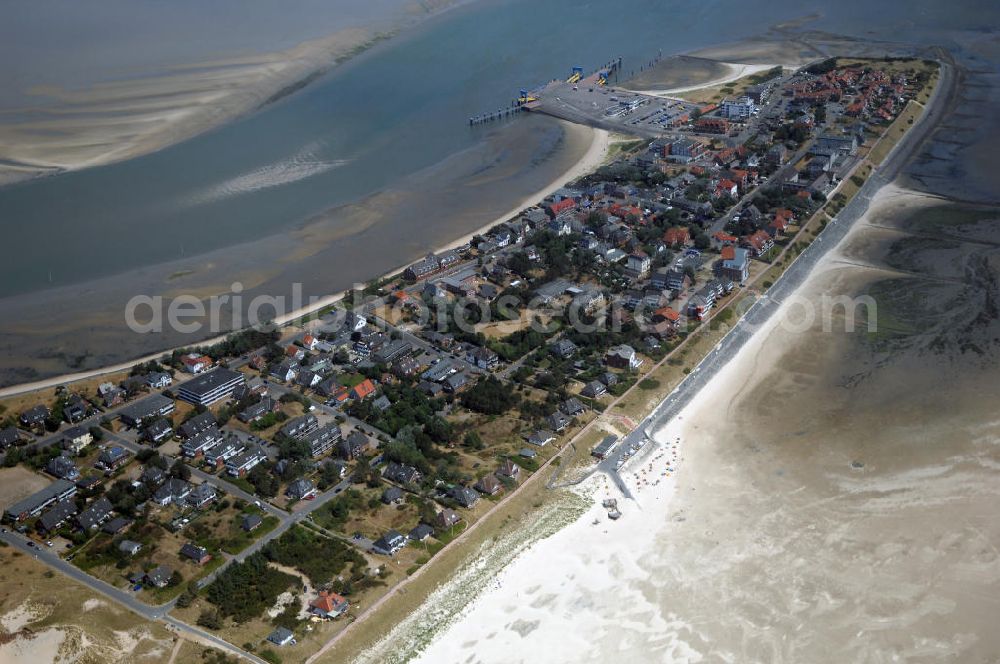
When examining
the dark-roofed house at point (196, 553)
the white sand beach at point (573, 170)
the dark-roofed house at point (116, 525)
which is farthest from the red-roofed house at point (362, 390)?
the white sand beach at point (573, 170)

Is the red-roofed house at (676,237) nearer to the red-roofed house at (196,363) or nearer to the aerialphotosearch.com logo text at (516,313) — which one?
the aerialphotosearch.com logo text at (516,313)

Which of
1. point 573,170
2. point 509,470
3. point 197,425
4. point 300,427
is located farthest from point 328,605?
point 573,170

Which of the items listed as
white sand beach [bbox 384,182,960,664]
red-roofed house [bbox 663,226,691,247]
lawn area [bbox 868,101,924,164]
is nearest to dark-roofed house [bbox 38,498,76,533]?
white sand beach [bbox 384,182,960,664]

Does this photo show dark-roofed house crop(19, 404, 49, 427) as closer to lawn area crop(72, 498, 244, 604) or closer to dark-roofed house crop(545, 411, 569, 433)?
lawn area crop(72, 498, 244, 604)

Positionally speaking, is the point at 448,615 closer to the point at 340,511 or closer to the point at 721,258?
the point at 340,511

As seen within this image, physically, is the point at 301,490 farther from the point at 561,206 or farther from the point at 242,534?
the point at 561,206
